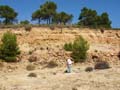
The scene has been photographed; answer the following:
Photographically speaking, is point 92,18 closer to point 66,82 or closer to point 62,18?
point 62,18

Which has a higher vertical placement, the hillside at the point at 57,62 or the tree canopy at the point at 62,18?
the tree canopy at the point at 62,18

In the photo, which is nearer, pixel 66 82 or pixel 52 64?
pixel 66 82

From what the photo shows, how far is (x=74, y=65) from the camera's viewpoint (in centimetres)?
3853

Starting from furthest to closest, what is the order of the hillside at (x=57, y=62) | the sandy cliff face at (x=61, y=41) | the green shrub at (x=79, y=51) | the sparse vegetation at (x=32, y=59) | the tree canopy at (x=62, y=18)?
the tree canopy at (x=62, y=18) < the sandy cliff face at (x=61, y=41) < the green shrub at (x=79, y=51) < the sparse vegetation at (x=32, y=59) < the hillside at (x=57, y=62)

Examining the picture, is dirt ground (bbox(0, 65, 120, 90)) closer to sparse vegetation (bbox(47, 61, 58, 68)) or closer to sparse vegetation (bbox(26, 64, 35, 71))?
sparse vegetation (bbox(26, 64, 35, 71))

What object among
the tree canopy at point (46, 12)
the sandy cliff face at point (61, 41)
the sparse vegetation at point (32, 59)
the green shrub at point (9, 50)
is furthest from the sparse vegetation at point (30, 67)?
the tree canopy at point (46, 12)

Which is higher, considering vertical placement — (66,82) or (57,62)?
(57,62)

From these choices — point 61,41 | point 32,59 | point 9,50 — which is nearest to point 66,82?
point 32,59

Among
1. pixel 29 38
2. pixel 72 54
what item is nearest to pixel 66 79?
pixel 72 54

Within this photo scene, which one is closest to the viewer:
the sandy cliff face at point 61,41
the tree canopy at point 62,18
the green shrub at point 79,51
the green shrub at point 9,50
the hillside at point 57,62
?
the hillside at point 57,62

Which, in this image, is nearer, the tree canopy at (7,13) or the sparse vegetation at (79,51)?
the sparse vegetation at (79,51)

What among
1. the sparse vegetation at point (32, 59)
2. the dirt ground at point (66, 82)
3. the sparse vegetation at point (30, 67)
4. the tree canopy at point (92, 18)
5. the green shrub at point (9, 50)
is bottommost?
the dirt ground at point (66, 82)

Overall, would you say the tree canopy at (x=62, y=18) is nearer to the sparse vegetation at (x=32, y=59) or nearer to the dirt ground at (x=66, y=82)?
the sparse vegetation at (x=32, y=59)

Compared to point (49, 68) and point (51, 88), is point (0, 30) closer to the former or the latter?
point (49, 68)
